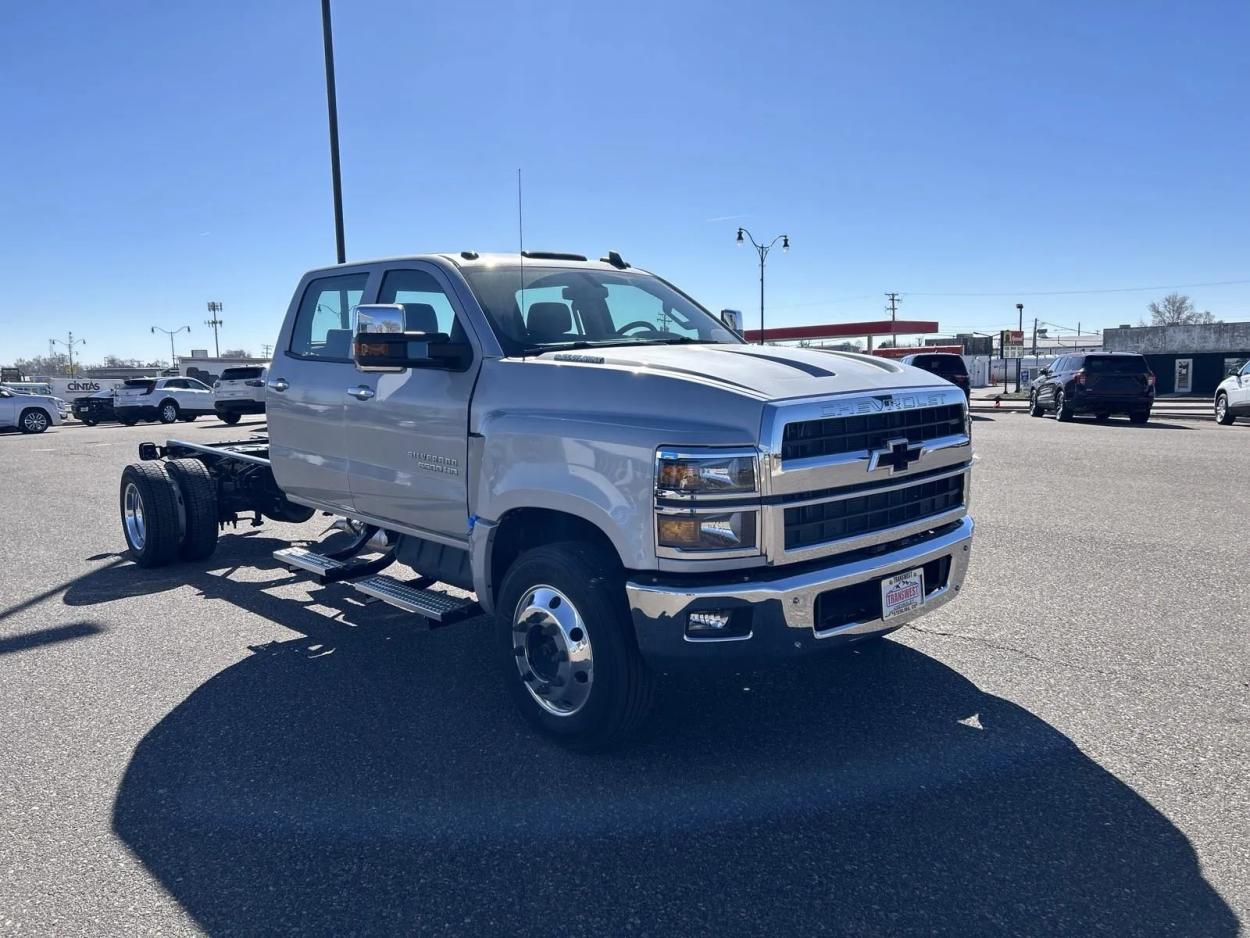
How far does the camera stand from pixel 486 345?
432 centimetres

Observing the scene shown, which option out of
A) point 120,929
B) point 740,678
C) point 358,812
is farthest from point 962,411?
point 120,929

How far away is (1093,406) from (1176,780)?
19591 millimetres

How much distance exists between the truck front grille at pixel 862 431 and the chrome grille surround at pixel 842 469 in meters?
0.02

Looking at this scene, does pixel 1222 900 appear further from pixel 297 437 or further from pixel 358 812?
pixel 297 437

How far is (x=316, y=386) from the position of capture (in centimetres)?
548

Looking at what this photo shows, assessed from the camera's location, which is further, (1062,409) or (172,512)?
(1062,409)

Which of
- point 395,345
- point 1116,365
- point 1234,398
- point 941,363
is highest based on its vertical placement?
point 395,345

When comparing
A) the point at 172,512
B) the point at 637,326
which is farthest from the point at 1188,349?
the point at 172,512

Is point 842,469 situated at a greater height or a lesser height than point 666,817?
greater

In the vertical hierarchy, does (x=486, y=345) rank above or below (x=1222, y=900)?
above

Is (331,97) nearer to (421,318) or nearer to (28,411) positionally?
(421,318)

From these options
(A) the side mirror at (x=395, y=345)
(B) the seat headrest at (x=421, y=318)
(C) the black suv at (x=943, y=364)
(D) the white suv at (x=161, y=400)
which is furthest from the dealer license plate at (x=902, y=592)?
(D) the white suv at (x=161, y=400)

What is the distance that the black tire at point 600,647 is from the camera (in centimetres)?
350

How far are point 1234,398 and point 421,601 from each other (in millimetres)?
20979
